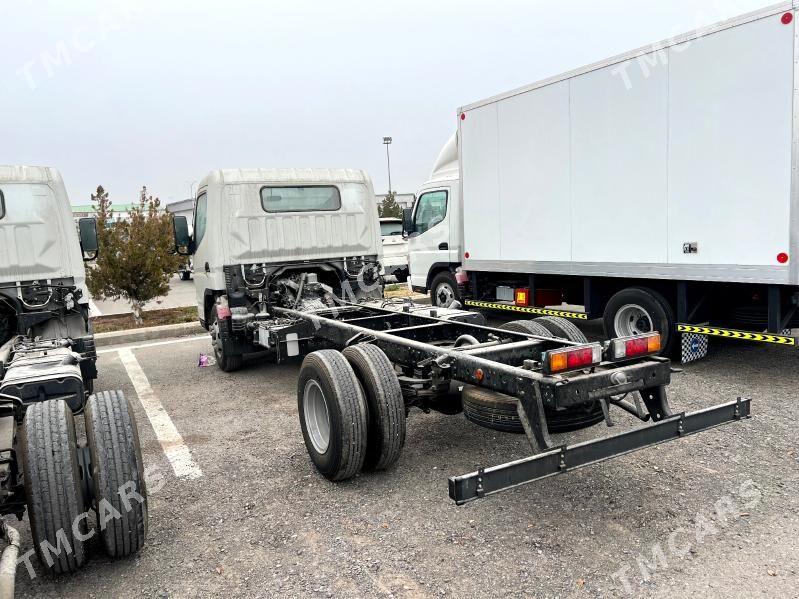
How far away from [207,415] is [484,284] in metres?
5.31

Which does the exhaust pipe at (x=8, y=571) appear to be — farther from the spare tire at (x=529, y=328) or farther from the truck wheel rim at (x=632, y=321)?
the truck wheel rim at (x=632, y=321)

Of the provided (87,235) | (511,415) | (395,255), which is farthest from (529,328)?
(395,255)

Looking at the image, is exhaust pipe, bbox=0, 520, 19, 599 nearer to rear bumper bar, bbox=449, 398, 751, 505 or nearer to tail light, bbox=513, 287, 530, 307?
rear bumper bar, bbox=449, 398, 751, 505

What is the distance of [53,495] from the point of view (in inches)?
117

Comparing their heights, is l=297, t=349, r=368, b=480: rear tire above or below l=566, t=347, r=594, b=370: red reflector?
below

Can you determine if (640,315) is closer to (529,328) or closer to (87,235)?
(529,328)

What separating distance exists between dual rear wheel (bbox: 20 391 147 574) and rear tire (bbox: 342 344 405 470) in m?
1.41

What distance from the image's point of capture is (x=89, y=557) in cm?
329

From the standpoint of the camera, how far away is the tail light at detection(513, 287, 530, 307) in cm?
910

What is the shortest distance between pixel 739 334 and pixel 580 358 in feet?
12.2

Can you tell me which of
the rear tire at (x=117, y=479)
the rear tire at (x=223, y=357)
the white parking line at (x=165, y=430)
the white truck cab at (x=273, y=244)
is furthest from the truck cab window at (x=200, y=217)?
the rear tire at (x=117, y=479)

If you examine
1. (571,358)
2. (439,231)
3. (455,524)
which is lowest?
(455,524)

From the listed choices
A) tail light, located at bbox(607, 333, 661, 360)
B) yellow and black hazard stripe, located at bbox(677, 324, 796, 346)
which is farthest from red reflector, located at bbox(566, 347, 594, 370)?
yellow and black hazard stripe, located at bbox(677, 324, 796, 346)

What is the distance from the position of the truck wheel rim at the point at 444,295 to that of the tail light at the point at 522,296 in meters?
1.50
